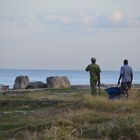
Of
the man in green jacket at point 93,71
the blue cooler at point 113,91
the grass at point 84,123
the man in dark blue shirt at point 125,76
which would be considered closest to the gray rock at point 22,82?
the man in green jacket at point 93,71

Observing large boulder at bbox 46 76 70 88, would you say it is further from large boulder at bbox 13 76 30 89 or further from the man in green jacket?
the man in green jacket

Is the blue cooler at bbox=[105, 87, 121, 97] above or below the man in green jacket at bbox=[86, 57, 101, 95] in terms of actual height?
below

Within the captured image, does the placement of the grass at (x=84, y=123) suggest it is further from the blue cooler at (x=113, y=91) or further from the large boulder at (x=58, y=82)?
the large boulder at (x=58, y=82)

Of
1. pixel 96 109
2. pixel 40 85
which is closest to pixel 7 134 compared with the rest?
pixel 96 109

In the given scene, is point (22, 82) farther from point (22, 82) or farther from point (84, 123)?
point (84, 123)

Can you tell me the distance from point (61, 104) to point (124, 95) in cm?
234

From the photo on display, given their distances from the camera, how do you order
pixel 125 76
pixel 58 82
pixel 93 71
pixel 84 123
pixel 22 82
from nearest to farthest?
pixel 84 123 → pixel 125 76 → pixel 93 71 → pixel 58 82 → pixel 22 82

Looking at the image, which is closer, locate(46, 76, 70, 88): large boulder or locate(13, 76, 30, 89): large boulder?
locate(46, 76, 70, 88): large boulder

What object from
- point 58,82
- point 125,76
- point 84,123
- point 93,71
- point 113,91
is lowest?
point 84,123

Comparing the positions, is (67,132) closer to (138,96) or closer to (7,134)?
(7,134)

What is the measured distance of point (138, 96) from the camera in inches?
836

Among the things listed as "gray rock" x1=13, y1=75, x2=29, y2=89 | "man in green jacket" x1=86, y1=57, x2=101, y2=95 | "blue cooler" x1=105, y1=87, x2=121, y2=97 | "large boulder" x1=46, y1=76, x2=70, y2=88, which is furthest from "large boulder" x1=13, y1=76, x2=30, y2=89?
"blue cooler" x1=105, y1=87, x2=121, y2=97

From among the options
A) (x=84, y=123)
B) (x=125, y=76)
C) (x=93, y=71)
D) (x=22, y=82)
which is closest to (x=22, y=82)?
(x=22, y=82)

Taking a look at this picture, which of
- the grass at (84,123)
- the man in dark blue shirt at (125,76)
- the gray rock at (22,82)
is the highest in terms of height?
the gray rock at (22,82)
